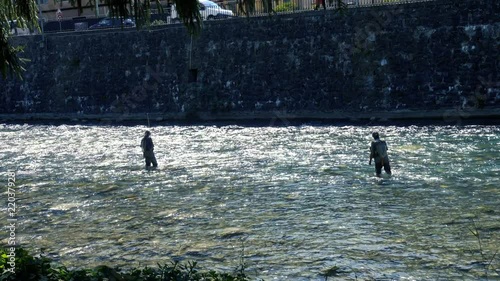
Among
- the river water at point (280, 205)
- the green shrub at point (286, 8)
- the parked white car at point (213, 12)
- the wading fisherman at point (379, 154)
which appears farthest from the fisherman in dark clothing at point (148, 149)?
the parked white car at point (213, 12)

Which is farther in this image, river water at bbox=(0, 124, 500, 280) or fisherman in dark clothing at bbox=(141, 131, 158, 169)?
fisherman in dark clothing at bbox=(141, 131, 158, 169)

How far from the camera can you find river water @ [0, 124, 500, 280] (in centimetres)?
973

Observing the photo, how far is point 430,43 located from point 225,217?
17251 millimetres

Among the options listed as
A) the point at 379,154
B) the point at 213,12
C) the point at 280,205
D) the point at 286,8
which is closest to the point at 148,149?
the point at 280,205

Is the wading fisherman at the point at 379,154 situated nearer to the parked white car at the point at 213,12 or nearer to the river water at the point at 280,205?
the river water at the point at 280,205

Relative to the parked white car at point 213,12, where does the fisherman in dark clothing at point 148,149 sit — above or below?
below

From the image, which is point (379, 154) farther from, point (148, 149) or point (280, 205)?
point (148, 149)

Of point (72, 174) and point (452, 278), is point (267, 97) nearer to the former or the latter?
point (72, 174)

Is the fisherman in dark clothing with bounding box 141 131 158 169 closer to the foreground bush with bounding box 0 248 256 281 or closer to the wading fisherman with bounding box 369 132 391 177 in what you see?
the wading fisherman with bounding box 369 132 391 177

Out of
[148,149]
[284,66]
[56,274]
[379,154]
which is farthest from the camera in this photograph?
[284,66]

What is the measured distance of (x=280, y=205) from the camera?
13438mm

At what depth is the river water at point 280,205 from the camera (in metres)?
9.73

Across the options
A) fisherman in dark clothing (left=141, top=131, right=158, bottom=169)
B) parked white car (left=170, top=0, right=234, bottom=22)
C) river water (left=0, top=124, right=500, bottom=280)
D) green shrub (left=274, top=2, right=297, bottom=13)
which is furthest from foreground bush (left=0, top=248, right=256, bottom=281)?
parked white car (left=170, top=0, right=234, bottom=22)

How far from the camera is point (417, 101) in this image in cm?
2675
